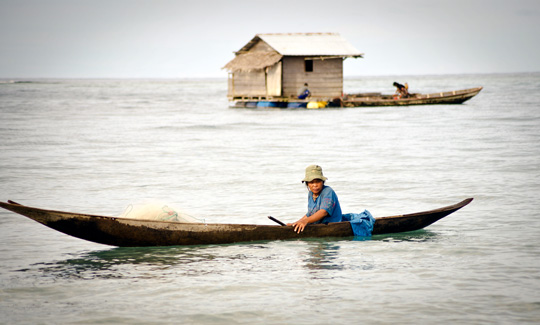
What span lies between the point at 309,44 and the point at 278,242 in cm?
2999

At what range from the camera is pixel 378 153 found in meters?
20.3

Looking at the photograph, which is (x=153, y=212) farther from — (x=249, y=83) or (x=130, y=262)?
(x=249, y=83)

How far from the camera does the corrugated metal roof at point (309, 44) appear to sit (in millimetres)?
36094

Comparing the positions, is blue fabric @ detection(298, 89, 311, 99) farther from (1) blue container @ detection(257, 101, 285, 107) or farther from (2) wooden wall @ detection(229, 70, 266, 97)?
(2) wooden wall @ detection(229, 70, 266, 97)

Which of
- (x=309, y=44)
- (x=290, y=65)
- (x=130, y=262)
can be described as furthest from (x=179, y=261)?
(x=309, y=44)

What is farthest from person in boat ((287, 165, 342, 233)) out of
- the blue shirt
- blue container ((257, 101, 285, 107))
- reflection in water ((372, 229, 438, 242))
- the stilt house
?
blue container ((257, 101, 285, 107))

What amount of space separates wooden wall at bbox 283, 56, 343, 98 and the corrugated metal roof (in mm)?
592

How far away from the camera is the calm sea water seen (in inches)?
250

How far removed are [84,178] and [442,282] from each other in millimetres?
10499

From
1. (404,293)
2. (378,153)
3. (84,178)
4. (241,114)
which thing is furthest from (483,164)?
(241,114)

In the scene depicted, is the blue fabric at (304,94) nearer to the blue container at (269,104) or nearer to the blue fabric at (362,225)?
the blue container at (269,104)

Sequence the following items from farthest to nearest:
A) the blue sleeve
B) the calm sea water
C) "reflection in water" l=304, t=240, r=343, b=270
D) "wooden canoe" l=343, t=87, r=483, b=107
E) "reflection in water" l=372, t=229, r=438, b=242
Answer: "wooden canoe" l=343, t=87, r=483, b=107 → "reflection in water" l=372, t=229, r=438, b=242 → the blue sleeve → "reflection in water" l=304, t=240, r=343, b=270 → the calm sea water

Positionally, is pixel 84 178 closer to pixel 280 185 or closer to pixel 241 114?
pixel 280 185

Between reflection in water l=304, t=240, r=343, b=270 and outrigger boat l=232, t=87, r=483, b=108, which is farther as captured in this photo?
outrigger boat l=232, t=87, r=483, b=108
